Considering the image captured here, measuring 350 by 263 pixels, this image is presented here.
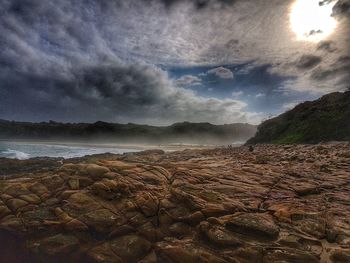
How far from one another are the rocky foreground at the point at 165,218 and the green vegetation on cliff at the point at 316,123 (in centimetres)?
2817

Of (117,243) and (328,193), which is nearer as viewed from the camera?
Result: (117,243)

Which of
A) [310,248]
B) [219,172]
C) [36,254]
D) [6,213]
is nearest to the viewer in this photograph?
[310,248]

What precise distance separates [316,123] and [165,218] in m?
40.6

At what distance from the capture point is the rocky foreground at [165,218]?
7.91 metres

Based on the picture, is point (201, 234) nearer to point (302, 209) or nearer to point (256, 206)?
point (256, 206)

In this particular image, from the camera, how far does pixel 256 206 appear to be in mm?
9758

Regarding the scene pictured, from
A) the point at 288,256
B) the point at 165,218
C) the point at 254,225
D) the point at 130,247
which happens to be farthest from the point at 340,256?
the point at 130,247

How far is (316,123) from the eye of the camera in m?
42.2

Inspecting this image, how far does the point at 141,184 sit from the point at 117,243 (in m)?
2.57

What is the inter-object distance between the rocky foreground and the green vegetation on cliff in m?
28.2

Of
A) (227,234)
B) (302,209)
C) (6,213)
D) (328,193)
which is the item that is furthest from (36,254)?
(328,193)

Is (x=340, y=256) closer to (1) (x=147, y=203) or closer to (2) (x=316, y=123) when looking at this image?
(1) (x=147, y=203)

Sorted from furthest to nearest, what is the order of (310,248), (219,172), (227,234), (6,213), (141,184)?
1. (219,172)
2. (141,184)
3. (6,213)
4. (227,234)
5. (310,248)

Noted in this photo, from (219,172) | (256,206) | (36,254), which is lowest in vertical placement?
(36,254)
